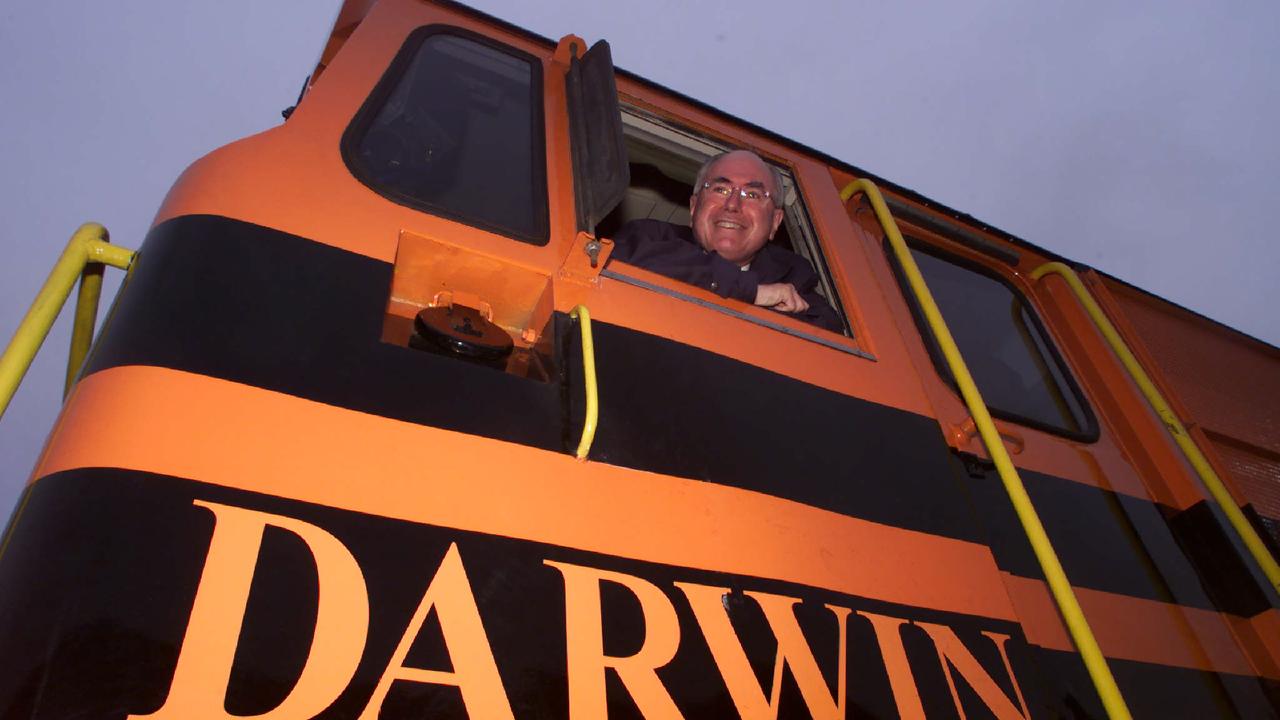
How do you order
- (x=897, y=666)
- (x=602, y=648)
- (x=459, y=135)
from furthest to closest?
(x=459, y=135) < (x=897, y=666) < (x=602, y=648)

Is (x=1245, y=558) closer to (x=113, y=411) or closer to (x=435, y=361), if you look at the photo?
(x=435, y=361)

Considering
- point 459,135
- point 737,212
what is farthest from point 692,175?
point 459,135

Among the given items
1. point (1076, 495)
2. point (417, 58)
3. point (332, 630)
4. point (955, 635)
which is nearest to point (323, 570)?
point (332, 630)

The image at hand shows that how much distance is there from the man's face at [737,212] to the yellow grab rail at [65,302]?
1.45 meters

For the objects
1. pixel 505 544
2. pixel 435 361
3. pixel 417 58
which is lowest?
pixel 505 544

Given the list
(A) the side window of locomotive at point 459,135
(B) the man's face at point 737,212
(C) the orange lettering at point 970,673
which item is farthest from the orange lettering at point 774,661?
(B) the man's face at point 737,212

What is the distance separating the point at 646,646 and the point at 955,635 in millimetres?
Result: 590

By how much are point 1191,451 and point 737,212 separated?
1369 mm

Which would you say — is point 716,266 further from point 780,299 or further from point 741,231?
point 741,231

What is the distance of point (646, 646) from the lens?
0.89 m

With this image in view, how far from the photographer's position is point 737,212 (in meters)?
2.11

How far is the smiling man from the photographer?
1.76 meters

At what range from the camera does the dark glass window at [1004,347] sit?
211 cm

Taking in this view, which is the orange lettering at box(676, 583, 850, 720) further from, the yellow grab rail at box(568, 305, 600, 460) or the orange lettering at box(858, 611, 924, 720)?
the yellow grab rail at box(568, 305, 600, 460)
